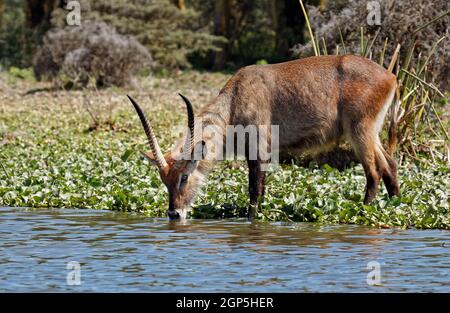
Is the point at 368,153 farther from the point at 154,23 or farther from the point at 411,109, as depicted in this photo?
the point at 154,23

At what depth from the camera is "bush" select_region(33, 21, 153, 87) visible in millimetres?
23297

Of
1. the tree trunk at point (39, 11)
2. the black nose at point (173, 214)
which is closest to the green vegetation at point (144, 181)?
the black nose at point (173, 214)

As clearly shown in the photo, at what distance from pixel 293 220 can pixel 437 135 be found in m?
3.87

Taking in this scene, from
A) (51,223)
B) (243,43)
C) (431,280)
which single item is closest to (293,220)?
(51,223)

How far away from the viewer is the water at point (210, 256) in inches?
284

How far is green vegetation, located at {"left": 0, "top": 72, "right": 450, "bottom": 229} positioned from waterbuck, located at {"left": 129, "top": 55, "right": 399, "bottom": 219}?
44 centimetres

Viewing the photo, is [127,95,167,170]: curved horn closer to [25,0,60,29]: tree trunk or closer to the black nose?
the black nose

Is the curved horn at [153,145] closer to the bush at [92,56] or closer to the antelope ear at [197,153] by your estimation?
the antelope ear at [197,153]

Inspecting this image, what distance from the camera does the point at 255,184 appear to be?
10477mm

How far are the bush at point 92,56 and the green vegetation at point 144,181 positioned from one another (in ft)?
14.5

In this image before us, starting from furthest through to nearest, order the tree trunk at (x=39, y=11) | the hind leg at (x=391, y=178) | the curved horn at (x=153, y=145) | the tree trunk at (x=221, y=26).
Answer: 1. the tree trunk at (x=39, y=11)
2. the tree trunk at (x=221, y=26)
3. the hind leg at (x=391, y=178)
4. the curved horn at (x=153, y=145)

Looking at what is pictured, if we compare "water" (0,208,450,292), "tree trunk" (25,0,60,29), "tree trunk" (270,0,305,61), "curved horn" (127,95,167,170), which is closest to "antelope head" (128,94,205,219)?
"curved horn" (127,95,167,170)

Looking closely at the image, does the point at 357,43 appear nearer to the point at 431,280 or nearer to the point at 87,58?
the point at 431,280

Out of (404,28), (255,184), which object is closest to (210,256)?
(255,184)
